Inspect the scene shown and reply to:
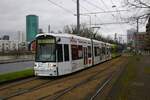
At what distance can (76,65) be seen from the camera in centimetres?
2334

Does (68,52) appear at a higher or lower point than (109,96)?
higher

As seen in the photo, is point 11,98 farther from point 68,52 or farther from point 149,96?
point 68,52

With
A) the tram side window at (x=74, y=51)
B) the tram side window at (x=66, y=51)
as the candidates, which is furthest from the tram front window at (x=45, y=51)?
the tram side window at (x=74, y=51)

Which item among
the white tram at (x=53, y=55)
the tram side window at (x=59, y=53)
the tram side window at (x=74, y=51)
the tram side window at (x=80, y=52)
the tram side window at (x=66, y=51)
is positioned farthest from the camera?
the tram side window at (x=80, y=52)

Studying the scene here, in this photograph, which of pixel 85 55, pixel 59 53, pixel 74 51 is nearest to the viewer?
pixel 59 53

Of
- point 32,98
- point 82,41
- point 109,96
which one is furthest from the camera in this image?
point 82,41

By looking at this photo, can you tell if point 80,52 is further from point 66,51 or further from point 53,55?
point 53,55

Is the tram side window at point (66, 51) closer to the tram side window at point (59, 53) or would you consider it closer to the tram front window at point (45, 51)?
the tram side window at point (59, 53)

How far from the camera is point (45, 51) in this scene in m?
19.5

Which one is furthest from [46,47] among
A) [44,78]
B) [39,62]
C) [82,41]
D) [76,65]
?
[82,41]

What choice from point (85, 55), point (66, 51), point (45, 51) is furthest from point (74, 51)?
point (85, 55)

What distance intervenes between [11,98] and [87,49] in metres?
17.9

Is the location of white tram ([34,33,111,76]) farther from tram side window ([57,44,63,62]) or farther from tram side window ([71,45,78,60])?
tram side window ([71,45,78,60])

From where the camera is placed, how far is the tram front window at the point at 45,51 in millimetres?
19263
